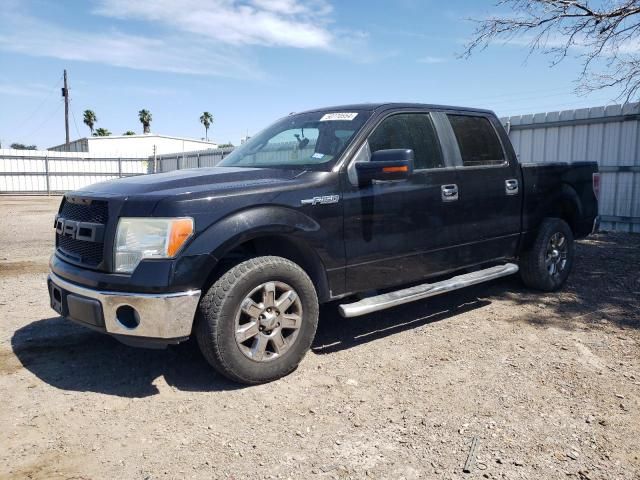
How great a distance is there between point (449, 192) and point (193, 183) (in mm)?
2234

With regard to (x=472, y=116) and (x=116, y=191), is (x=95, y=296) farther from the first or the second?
(x=472, y=116)

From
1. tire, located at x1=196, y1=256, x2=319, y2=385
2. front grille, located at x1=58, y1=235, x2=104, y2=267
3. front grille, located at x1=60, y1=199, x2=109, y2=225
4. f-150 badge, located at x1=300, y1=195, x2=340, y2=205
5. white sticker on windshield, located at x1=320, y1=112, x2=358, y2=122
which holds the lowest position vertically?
tire, located at x1=196, y1=256, x2=319, y2=385

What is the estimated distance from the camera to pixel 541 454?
104 inches

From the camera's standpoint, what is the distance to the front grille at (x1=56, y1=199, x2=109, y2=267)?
10.8 ft

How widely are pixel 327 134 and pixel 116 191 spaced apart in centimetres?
170

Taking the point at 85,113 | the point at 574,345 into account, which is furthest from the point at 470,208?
the point at 85,113

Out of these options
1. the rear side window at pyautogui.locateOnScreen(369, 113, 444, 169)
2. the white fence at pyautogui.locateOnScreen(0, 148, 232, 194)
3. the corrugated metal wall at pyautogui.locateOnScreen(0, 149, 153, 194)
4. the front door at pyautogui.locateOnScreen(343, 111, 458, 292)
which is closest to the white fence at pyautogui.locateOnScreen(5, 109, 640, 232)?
the rear side window at pyautogui.locateOnScreen(369, 113, 444, 169)

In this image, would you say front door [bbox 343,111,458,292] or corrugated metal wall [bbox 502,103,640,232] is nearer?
front door [bbox 343,111,458,292]

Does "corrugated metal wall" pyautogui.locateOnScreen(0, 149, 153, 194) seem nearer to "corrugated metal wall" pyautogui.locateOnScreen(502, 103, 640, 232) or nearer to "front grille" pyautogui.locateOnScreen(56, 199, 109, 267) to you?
"corrugated metal wall" pyautogui.locateOnScreen(502, 103, 640, 232)

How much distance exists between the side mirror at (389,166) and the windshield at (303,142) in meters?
0.29

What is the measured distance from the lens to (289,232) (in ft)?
11.5

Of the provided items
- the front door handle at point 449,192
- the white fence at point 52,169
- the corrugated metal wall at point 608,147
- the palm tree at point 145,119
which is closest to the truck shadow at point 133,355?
the front door handle at point 449,192

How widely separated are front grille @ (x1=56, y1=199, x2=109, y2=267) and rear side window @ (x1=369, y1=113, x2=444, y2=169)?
204cm

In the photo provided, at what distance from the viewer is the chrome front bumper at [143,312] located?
304 cm
